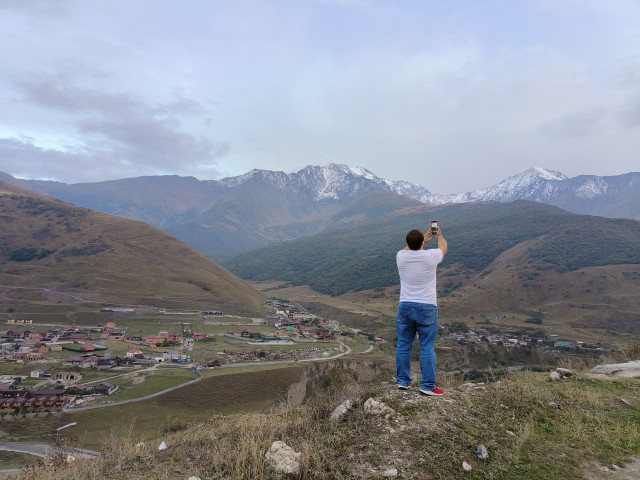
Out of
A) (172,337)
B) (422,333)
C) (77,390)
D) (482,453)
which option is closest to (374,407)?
(422,333)

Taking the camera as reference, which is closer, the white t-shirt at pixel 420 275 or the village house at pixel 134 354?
the white t-shirt at pixel 420 275

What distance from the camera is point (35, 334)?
167ft

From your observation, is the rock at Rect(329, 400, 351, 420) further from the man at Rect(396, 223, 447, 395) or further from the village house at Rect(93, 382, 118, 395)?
the village house at Rect(93, 382, 118, 395)

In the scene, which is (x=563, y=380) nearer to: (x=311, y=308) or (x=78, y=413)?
(x=78, y=413)

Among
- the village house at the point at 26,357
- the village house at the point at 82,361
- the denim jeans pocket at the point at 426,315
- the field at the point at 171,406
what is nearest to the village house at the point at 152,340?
the village house at the point at 82,361

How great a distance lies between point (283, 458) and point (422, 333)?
2706 millimetres

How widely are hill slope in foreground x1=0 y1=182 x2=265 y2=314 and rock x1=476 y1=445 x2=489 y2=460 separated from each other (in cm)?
7854

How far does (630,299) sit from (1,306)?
123 meters

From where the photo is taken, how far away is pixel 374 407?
519cm

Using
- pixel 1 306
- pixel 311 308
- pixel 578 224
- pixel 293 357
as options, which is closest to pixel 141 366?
pixel 293 357

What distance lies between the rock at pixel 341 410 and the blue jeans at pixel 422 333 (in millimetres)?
882

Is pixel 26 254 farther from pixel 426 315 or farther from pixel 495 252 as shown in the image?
pixel 495 252

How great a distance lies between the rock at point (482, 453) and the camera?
418 cm

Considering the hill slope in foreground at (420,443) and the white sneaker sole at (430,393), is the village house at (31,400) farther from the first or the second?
the white sneaker sole at (430,393)
